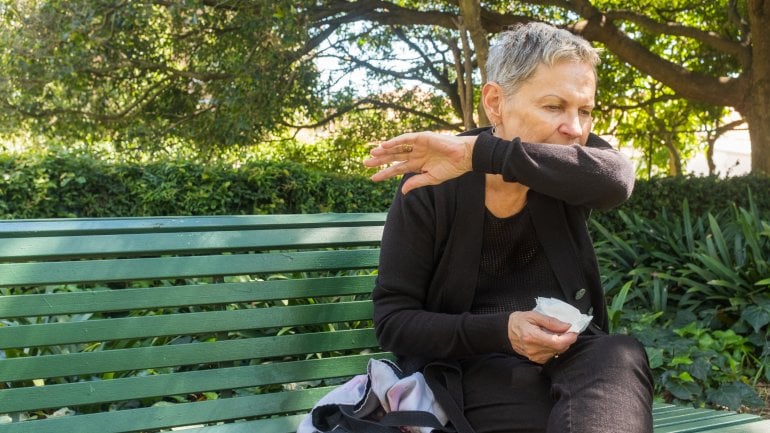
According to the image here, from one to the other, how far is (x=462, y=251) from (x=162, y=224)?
867 millimetres

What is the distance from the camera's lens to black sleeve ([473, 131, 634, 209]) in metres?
1.97

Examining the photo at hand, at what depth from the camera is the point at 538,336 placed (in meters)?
1.93

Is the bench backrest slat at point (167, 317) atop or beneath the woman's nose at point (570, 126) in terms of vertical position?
beneath

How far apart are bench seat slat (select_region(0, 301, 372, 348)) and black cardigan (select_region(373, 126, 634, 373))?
33 cm

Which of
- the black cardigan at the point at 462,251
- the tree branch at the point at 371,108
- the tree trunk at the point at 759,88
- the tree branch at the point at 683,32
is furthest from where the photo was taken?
the tree branch at the point at 371,108

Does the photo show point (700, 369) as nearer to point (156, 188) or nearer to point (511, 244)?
point (511, 244)

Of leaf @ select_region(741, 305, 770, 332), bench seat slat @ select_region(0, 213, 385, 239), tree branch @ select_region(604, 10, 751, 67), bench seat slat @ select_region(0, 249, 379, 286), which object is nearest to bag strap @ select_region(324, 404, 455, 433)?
bench seat slat @ select_region(0, 249, 379, 286)

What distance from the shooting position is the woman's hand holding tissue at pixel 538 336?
75.9 inches

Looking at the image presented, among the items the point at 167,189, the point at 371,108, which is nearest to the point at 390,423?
the point at 167,189

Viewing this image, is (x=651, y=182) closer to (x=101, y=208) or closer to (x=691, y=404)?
(x=691, y=404)

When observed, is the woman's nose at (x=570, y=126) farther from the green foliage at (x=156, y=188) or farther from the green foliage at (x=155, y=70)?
the green foliage at (x=155, y=70)

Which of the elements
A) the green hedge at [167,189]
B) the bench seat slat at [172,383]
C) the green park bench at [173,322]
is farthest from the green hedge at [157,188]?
the bench seat slat at [172,383]

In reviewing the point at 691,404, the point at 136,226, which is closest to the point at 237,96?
the point at 691,404

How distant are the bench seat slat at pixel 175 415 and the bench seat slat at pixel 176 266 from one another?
346 millimetres
